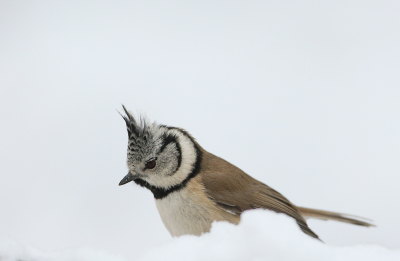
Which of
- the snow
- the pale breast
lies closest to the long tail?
the pale breast

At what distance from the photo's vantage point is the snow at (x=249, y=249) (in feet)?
5.69

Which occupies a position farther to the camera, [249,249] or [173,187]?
[173,187]

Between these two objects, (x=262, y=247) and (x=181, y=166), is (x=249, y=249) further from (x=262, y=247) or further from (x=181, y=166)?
(x=181, y=166)

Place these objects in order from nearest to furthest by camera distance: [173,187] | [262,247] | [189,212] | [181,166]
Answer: [262,247], [189,212], [173,187], [181,166]

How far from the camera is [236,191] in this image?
12.2 feet

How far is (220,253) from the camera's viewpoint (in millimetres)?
1747

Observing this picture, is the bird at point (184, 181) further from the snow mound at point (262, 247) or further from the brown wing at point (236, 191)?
the snow mound at point (262, 247)

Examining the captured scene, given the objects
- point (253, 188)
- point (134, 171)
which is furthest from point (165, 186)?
point (253, 188)

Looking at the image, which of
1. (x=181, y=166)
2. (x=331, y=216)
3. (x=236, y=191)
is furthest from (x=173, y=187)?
(x=331, y=216)

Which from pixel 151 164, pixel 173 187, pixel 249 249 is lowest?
pixel 249 249

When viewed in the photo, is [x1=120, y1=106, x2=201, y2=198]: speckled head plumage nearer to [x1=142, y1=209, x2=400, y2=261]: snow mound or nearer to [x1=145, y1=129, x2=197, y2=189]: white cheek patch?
[x1=145, y1=129, x2=197, y2=189]: white cheek patch

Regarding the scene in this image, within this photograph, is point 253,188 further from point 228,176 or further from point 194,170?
point 194,170

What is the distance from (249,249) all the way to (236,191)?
1.97 m

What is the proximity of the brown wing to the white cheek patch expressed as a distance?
0.12 metres
